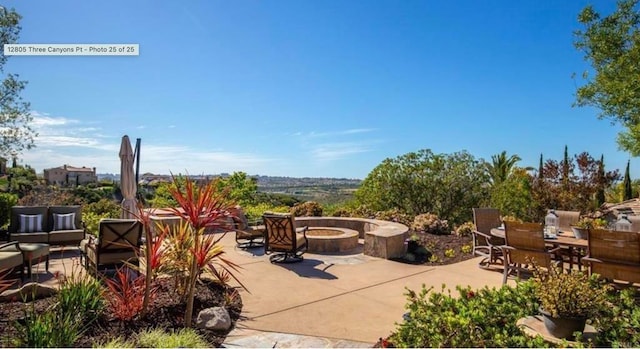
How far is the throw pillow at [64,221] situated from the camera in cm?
705

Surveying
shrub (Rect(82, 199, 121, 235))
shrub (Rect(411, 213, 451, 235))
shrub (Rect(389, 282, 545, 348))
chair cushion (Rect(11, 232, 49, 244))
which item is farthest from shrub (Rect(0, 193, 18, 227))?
shrub (Rect(411, 213, 451, 235))

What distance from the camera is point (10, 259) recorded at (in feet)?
15.6

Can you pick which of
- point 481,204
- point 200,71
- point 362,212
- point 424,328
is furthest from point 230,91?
point 481,204

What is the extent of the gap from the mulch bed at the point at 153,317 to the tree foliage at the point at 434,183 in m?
10.8

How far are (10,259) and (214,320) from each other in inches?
134

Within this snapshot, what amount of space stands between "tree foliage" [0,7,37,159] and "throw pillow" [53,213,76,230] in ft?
15.0

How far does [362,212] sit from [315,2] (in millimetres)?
6202

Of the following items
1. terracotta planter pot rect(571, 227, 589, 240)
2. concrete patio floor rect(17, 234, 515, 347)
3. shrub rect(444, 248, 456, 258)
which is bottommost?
concrete patio floor rect(17, 234, 515, 347)

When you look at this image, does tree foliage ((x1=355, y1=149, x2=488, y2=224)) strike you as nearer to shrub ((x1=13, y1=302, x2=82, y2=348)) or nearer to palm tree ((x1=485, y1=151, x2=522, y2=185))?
palm tree ((x1=485, y1=151, x2=522, y2=185))

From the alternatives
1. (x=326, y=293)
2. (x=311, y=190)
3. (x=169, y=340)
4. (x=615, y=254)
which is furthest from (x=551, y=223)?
(x=311, y=190)

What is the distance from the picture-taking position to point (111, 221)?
5023mm

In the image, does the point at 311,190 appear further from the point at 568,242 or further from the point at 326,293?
the point at 568,242

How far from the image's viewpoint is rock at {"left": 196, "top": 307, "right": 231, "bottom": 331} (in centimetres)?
350

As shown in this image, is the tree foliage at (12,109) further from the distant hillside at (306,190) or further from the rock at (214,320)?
the rock at (214,320)
